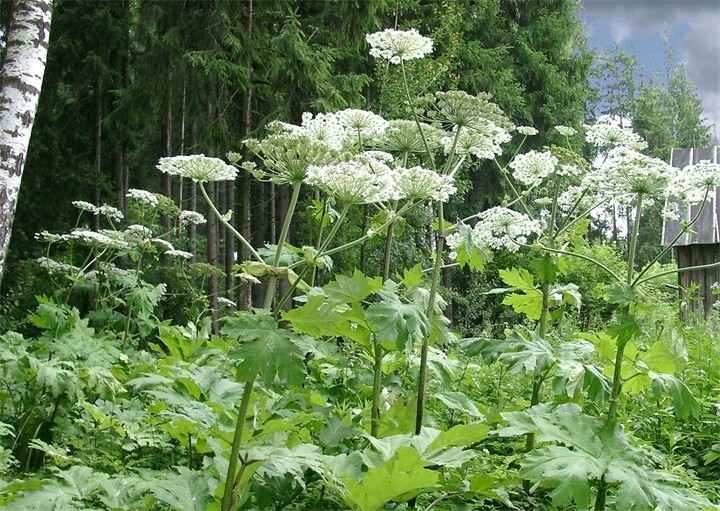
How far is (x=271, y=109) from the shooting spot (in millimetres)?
12297

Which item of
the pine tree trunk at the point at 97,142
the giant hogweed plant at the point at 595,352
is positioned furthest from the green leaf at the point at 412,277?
the pine tree trunk at the point at 97,142

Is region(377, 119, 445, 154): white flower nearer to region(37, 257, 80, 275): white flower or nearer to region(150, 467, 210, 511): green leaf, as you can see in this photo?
region(150, 467, 210, 511): green leaf

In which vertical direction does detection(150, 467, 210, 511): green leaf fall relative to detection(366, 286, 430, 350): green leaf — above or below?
below

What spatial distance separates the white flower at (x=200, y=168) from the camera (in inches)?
96.9

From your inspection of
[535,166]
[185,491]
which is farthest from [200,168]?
[535,166]

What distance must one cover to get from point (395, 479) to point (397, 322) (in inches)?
20.5

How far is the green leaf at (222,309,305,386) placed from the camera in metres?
1.88

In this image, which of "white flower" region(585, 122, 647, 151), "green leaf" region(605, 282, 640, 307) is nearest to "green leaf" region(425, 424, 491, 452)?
"green leaf" region(605, 282, 640, 307)

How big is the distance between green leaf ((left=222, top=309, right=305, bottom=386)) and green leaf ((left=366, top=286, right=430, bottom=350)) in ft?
1.23

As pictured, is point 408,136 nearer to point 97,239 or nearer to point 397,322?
point 397,322

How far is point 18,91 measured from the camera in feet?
15.3

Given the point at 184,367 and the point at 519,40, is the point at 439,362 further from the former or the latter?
the point at 519,40

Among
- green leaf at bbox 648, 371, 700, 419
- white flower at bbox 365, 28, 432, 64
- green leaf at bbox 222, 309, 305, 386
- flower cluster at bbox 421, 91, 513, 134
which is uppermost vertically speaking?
white flower at bbox 365, 28, 432, 64

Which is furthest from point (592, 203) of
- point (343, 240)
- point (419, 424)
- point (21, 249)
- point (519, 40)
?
point (519, 40)
